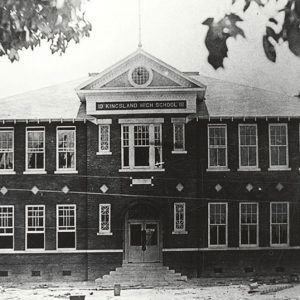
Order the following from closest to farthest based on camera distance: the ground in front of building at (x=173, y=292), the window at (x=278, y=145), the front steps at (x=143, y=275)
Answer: the ground in front of building at (x=173, y=292) → the front steps at (x=143, y=275) → the window at (x=278, y=145)

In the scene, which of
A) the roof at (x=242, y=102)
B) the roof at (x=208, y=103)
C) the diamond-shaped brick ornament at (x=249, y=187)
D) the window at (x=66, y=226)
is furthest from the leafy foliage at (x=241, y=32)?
the window at (x=66, y=226)

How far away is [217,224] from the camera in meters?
15.4

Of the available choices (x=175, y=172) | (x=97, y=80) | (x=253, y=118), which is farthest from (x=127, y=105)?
(x=253, y=118)

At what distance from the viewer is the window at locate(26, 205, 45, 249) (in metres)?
15.5

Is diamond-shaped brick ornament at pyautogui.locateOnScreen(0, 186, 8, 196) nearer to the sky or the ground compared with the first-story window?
nearer to the sky

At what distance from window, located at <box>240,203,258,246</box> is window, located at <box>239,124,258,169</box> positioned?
977mm

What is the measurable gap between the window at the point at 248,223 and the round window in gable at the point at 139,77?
152 inches

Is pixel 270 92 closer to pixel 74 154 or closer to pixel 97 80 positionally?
pixel 97 80

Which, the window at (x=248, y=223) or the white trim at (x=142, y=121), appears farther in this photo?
the window at (x=248, y=223)

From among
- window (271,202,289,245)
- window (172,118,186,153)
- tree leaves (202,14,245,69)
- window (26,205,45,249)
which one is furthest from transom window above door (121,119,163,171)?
tree leaves (202,14,245,69)

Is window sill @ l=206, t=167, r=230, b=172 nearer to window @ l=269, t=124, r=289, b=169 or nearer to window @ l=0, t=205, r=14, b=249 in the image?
window @ l=269, t=124, r=289, b=169

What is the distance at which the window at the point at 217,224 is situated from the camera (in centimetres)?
1518

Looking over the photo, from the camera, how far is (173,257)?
15273 mm

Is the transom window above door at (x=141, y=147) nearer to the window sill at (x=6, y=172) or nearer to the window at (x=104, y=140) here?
the window at (x=104, y=140)
